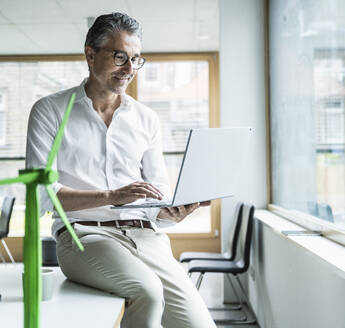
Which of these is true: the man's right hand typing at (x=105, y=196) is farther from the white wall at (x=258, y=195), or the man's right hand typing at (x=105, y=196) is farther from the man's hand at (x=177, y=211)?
the white wall at (x=258, y=195)

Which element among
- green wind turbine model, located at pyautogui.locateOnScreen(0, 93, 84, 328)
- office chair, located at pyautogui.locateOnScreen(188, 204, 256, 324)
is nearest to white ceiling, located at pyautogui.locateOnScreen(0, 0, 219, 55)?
office chair, located at pyautogui.locateOnScreen(188, 204, 256, 324)

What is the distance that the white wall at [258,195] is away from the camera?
1984mm

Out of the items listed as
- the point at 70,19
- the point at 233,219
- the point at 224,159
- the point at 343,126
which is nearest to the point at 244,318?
the point at 233,219

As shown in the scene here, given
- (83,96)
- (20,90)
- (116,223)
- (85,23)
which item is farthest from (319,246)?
(20,90)

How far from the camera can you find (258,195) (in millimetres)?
3580

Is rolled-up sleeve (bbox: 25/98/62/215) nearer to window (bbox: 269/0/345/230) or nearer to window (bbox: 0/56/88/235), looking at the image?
window (bbox: 269/0/345/230)

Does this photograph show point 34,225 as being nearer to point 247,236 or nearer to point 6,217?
point 247,236

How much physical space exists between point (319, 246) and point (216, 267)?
1.14 m

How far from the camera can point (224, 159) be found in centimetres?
152

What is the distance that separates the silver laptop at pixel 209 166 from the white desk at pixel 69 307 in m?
0.27

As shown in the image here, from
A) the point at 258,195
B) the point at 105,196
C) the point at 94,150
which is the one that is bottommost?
the point at 258,195

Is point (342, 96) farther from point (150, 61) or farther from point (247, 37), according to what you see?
point (150, 61)

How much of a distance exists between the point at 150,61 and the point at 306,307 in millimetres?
4045

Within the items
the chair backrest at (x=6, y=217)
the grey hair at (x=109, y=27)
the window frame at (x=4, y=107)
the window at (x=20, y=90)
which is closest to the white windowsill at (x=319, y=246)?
the grey hair at (x=109, y=27)
